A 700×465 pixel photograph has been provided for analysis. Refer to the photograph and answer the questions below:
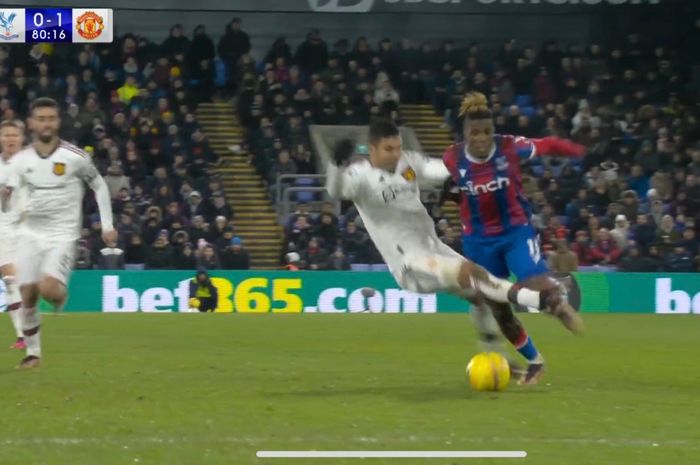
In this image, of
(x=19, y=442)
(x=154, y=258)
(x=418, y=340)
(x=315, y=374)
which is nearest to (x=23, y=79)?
(x=154, y=258)

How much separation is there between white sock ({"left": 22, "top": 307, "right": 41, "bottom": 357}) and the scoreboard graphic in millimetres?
17524

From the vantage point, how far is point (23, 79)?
1068 inches

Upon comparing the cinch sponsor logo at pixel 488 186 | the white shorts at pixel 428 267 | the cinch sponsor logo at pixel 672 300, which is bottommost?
the cinch sponsor logo at pixel 672 300

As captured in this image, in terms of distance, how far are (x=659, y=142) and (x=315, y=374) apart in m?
17.8

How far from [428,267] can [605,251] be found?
1479 cm

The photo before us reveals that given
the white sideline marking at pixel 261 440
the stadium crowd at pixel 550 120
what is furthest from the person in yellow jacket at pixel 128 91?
the white sideline marking at pixel 261 440

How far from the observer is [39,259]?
1191 centimetres

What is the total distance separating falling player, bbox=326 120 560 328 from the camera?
1052 cm

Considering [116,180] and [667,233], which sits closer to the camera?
[667,233]

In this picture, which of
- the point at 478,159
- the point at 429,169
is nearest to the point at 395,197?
the point at 429,169

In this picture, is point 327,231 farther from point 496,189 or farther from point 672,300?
point 496,189

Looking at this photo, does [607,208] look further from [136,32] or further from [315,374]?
[315,374]

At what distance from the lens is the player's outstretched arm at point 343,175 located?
33.8 ft

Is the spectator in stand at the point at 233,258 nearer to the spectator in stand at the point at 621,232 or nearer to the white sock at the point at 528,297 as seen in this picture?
the spectator in stand at the point at 621,232
